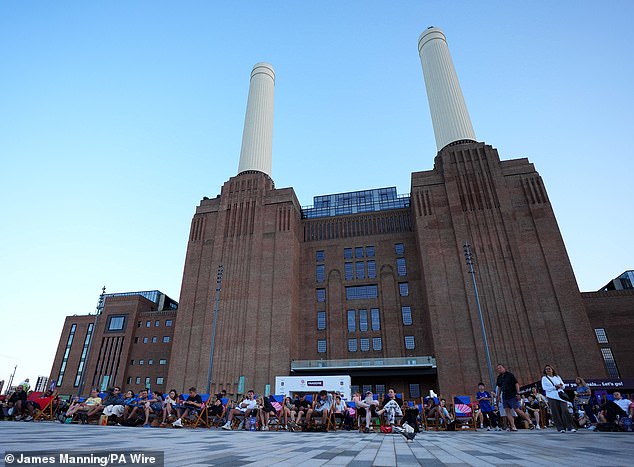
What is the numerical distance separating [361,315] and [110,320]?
131ft

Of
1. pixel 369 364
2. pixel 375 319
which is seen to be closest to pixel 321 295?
pixel 375 319

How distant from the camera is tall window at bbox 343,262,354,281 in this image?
1846 inches

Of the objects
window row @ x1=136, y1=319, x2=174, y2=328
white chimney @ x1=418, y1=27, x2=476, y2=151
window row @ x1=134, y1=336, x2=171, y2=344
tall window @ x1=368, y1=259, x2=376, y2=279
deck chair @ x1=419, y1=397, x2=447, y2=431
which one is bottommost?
deck chair @ x1=419, y1=397, x2=447, y2=431

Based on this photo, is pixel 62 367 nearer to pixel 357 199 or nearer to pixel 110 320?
pixel 110 320

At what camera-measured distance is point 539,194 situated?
41094 millimetres

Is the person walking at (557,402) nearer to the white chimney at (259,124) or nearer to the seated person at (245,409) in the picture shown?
the seated person at (245,409)

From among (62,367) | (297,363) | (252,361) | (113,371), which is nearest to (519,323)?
(297,363)

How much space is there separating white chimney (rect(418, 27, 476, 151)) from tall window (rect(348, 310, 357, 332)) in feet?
81.8

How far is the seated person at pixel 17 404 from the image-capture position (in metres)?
14.3

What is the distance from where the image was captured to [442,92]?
176 feet

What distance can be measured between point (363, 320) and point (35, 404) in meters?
33.9

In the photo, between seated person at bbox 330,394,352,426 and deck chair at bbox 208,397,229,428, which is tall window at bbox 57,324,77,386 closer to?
deck chair at bbox 208,397,229,428

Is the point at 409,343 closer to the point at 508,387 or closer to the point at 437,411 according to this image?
the point at 437,411

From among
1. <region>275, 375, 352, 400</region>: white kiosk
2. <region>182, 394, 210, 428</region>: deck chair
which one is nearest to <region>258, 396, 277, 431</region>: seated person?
<region>182, 394, 210, 428</region>: deck chair
